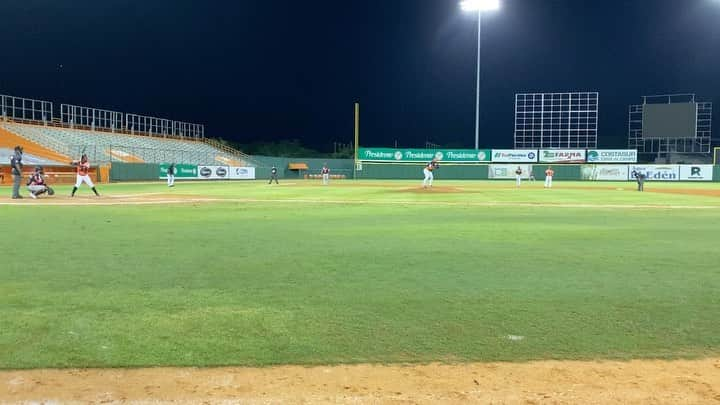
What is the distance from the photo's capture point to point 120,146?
49969mm

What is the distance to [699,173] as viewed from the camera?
170 feet

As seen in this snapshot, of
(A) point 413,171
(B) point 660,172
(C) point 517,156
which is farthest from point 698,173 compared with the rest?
(A) point 413,171

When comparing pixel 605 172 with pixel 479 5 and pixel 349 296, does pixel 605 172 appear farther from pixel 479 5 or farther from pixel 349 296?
pixel 349 296

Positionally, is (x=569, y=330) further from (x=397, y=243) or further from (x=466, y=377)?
(x=397, y=243)

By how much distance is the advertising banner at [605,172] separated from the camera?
55500mm

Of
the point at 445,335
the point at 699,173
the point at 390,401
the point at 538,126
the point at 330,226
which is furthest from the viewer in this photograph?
the point at 538,126

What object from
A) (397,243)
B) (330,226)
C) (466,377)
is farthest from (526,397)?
(330,226)

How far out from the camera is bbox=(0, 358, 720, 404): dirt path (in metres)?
2.93

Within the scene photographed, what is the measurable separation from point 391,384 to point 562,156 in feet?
194

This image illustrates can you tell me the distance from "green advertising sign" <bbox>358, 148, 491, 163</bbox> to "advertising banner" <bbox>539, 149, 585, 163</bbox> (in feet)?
20.0

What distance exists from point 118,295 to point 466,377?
3.39 metres

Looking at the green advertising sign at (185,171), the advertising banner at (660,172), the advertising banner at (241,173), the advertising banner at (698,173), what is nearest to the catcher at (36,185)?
the green advertising sign at (185,171)

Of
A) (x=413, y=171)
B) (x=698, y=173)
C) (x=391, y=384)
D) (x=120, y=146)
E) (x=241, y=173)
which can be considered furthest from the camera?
(x=413, y=171)

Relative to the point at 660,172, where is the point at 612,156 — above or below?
above
